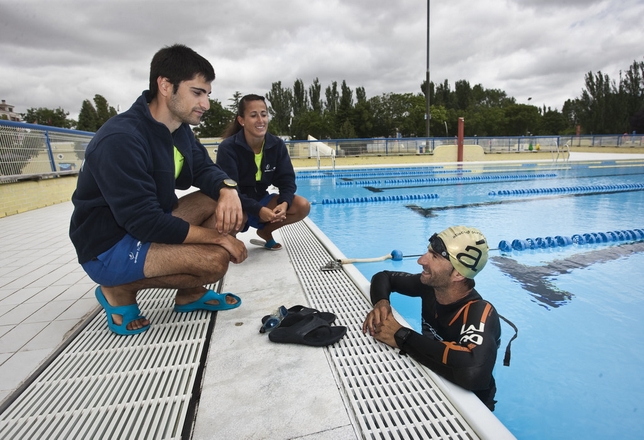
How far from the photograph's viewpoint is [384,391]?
1.60 m

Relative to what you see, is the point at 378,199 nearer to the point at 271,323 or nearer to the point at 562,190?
the point at 562,190

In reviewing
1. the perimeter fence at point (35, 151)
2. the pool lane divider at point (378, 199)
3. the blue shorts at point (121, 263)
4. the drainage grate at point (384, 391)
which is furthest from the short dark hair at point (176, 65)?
the pool lane divider at point (378, 199)

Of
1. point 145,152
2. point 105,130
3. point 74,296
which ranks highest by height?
point 105,130

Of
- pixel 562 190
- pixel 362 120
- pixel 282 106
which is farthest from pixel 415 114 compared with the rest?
pixel 562 190

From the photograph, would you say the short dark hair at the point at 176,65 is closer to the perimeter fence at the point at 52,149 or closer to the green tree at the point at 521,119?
the perimeter fence at the point at 52,149

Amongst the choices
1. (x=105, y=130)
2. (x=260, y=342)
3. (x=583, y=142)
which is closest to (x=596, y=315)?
(x=260, y=342)

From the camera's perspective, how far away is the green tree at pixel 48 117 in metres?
61.8

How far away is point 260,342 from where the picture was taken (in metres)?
2.03

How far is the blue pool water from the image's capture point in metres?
2.23

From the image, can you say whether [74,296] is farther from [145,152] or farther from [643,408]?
[643,408]

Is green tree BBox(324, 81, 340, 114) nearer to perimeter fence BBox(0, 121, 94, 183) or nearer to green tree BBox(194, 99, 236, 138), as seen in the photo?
green tree BBox(194, 99, 236, 138)

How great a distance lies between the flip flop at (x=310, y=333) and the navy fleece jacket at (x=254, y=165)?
6.07 feet

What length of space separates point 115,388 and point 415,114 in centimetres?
5946

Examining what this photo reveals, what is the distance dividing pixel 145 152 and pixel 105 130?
216 millimetres
